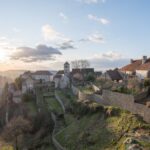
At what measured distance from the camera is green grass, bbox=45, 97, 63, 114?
146 feet

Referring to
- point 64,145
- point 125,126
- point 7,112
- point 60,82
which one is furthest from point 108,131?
point 60,82

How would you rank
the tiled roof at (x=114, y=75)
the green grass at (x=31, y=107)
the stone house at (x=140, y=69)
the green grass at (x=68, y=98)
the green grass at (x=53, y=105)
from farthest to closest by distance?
the tiled roof at (x=114, y=75)
the green grass at (x=31, y=107)
the green grass at (x=53, y=105)
the green grass at (x=68, y=98)
the stone house at (x=140, y=69)

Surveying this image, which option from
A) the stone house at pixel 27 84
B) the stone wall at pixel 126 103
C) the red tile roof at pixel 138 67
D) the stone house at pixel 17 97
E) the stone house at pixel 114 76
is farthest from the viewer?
the stone house at pixel 27 84

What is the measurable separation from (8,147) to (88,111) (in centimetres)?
1436

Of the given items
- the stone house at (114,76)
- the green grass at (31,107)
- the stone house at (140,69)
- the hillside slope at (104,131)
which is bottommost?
the green grass at (31,107)

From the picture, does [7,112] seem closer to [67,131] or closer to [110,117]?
[67,131]

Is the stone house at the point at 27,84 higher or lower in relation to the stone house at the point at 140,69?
lower

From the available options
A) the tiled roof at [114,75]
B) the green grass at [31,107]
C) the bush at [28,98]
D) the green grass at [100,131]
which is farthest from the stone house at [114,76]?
the green grass at [100,131]

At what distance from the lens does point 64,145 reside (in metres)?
27.0

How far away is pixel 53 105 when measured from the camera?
4966 centimetres

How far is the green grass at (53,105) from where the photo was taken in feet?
146

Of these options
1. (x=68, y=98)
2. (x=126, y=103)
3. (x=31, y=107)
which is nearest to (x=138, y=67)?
(x=68, y=98)

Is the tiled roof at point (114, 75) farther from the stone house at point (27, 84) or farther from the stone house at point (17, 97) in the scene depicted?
the stone house at point (27, 84)

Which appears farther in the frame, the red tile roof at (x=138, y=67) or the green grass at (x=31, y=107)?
the green grass at (x=31, y=107)
